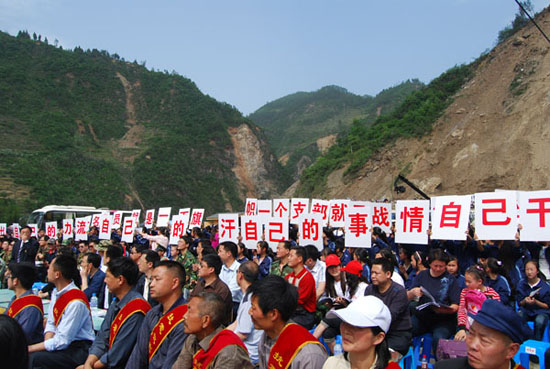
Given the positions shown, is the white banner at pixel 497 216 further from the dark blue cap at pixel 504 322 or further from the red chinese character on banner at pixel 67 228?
the red chinese character on banner at pixel 67 228

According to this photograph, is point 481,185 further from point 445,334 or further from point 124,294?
point 124,294

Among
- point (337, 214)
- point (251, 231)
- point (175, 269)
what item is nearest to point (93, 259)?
point (175, 269)

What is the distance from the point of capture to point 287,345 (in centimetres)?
318

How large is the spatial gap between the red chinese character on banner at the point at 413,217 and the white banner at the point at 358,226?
703 mm

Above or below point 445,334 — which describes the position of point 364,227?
above

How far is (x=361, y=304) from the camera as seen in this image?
2.70 meters

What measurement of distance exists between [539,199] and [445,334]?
2858mm

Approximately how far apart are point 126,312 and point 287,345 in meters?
1.85

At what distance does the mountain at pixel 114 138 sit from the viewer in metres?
39.2

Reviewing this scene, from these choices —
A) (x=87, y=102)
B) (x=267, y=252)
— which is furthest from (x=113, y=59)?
(x=267, y=252)

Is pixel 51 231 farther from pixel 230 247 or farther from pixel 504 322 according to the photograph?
pixel 504 322

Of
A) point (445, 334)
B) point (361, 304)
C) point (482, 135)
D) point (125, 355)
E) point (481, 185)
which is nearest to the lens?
point (361, 304)

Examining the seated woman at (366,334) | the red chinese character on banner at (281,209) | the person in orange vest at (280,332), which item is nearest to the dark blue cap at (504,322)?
the seated woman at (366,334)

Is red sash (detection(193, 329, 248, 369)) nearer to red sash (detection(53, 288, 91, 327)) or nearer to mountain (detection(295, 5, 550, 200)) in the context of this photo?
red sash (detection(53, 288, 91, 327))
